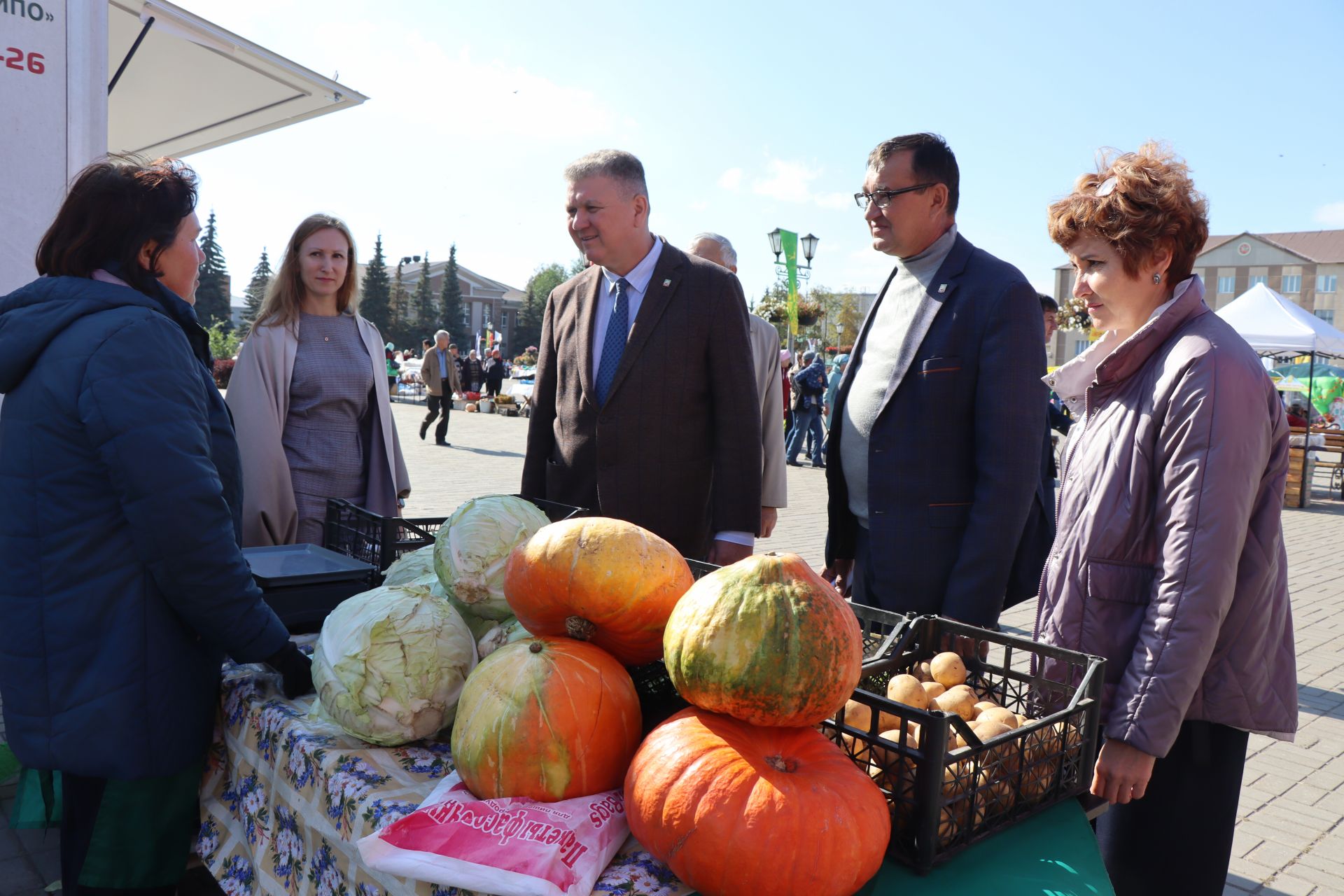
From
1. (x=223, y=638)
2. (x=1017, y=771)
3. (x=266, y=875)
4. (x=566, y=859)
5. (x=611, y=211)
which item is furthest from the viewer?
(x=611, y=211)

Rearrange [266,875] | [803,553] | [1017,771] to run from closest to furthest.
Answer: [1017,771]
[266,875]
[803,553]

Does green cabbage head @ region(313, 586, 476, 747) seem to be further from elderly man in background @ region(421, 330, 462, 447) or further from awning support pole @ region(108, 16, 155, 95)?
elderly man in background @ region(421, 330, 462, 447)

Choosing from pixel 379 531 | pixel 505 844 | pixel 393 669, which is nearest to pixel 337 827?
pixel 393 669

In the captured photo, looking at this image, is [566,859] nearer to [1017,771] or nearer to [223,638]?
[1017,771]

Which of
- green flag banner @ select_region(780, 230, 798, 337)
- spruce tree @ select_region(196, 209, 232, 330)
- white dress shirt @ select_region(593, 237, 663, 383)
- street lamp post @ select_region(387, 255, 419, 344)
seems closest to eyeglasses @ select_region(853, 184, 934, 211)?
white dress shirt @ select_region(593, 237, 663, 383)

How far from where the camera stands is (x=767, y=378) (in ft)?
16.8

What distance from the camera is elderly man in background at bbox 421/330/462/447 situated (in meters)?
16.5

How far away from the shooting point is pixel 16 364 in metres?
1.80

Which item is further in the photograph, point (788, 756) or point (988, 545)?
point (988, 545)

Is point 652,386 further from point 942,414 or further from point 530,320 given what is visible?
point 530,320

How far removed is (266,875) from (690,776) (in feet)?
3.43

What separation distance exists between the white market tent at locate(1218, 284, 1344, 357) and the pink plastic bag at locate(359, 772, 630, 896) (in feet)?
47.2

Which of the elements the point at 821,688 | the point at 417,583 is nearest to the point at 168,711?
the point at 417,583

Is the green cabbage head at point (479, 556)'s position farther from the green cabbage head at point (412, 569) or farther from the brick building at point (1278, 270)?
the brick building at point (1278, 270)
